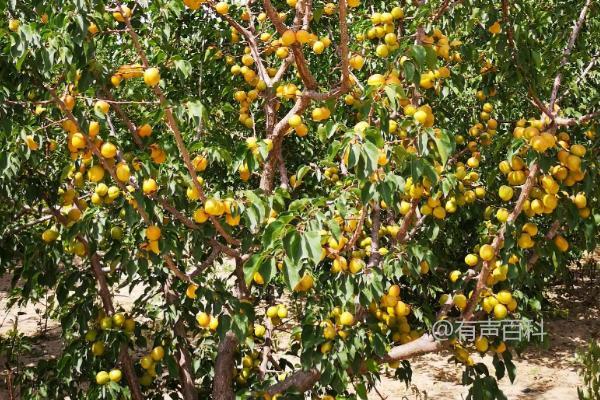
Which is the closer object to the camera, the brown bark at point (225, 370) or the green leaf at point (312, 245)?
the green leaf at point (312, 245)

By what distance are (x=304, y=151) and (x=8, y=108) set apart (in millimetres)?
2038

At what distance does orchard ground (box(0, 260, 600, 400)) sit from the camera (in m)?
4.95

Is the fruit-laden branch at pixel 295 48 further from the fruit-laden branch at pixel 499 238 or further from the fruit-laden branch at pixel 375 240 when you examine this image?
the fruit-laden branch at pixel 499 238

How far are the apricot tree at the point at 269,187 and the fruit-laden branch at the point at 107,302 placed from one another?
1cm

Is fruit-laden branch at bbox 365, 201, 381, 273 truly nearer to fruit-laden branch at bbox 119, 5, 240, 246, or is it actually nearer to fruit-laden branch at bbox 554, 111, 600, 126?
fruit-laden branch at bbox 119, 5, 240, 246

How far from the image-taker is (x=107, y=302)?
9.20ft

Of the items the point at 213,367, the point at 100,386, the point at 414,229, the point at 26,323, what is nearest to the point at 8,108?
the point at 100,386

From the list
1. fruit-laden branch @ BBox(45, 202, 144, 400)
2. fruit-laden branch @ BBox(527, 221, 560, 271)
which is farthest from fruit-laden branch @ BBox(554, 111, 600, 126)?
fruit-laden branch @ BBox(45, 202, 144, 400)

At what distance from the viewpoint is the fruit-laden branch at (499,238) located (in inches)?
91.1

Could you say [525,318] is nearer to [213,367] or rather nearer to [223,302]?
[223,302]

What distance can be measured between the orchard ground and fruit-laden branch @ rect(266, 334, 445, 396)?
1.06 meters

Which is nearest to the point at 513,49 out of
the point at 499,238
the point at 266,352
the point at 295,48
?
the point at 499,238

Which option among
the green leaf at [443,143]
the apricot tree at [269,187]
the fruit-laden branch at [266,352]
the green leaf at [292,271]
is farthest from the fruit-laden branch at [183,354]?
the green leaf at [443,143]

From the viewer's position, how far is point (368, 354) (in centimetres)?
261
